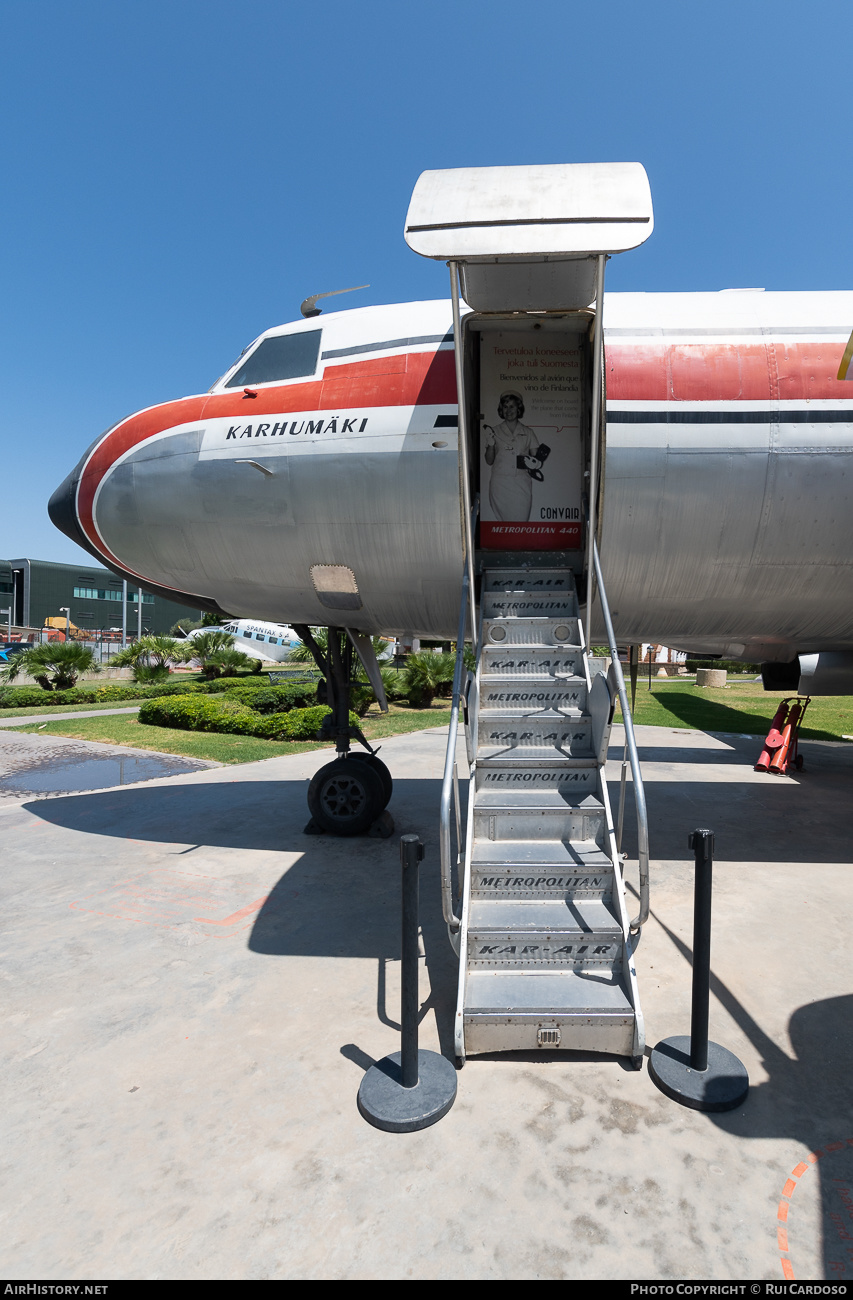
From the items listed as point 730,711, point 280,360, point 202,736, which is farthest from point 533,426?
point 730,711

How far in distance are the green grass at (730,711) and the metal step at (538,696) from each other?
390 inches

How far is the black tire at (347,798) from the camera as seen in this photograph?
750cm

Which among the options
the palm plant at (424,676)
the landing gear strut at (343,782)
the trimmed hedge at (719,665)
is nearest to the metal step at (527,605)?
the landing gear strut at (343,782)

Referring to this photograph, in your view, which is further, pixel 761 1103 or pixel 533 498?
pixel 533 498

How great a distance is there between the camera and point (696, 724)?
1944 cm

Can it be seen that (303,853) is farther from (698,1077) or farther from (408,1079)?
(698,1077)

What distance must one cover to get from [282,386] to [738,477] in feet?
14.1

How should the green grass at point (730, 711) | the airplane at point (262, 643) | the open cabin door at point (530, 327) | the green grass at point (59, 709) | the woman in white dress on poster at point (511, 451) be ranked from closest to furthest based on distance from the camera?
the open cabin door at point (530, 327), the woman in white dress on poster at point (511, 451), the green grass at point (730, 711), the green grass at point (59, 709), the airplane at point (262, 643)

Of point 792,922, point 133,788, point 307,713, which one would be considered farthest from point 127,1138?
point 307,713

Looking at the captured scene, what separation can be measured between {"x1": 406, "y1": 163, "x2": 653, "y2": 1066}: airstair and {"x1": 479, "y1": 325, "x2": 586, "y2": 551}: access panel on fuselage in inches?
0.6

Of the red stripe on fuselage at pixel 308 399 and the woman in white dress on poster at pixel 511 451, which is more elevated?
the red stripe on fuselage at pixel 308 399

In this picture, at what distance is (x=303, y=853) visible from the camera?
7090 millimetres

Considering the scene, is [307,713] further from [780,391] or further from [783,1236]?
[783,1236]

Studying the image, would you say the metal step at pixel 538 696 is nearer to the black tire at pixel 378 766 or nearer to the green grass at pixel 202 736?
the black tire at pixel 378 766
